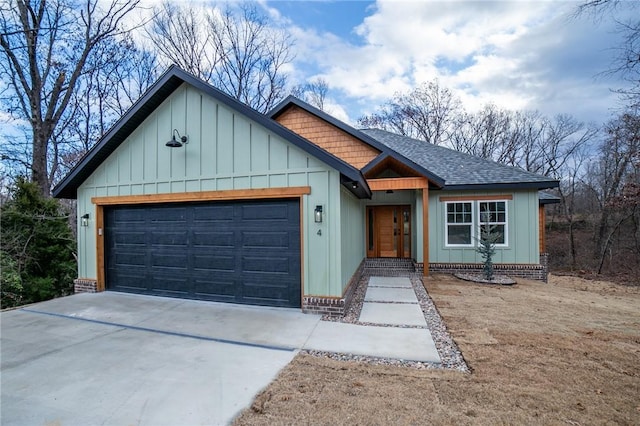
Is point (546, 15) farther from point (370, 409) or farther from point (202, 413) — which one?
point (202, 413)

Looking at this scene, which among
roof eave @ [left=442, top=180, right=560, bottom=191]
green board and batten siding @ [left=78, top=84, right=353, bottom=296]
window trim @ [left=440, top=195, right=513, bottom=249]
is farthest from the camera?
window trim @ [left=440, top=195, right=513, bottom=249]

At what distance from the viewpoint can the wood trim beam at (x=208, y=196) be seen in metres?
5.90

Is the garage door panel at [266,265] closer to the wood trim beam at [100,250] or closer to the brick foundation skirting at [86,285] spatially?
the wood trim beam at [100,250]

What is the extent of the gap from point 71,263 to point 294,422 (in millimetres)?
10254

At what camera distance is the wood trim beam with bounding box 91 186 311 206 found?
590cm

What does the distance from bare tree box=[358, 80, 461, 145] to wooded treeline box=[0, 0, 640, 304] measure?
8 cm

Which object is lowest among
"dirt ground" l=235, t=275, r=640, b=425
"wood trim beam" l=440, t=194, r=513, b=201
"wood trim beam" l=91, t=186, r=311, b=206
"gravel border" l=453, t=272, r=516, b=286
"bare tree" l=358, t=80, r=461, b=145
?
"gravel border" l=453, t=272, r=516, b=286

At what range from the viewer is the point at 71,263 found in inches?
374

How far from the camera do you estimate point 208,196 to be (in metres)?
6.48

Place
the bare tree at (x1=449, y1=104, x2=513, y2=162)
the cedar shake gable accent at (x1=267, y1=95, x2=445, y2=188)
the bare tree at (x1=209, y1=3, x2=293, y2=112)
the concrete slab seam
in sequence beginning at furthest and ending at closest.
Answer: the bare tree at (x1=449, y1=104, x2=513, y2=162), the bare tree at (x1=209, y1=3, x2=293, y2=112), the cedar shake gable accent at (x1=267, y1=95, x2=445, y2=188), the concrete slab seam

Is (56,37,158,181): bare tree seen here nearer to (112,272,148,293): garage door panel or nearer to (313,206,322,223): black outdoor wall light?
(112,272,148,293): garage door panel

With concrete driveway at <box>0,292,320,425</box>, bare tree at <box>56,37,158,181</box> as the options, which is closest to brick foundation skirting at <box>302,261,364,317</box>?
concrete driveway at <box>0,292,320,425</box>

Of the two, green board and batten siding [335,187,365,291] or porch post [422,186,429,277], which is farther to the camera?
porch post [422,186,429,277]

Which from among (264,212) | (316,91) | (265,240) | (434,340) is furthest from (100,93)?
(434,340)
